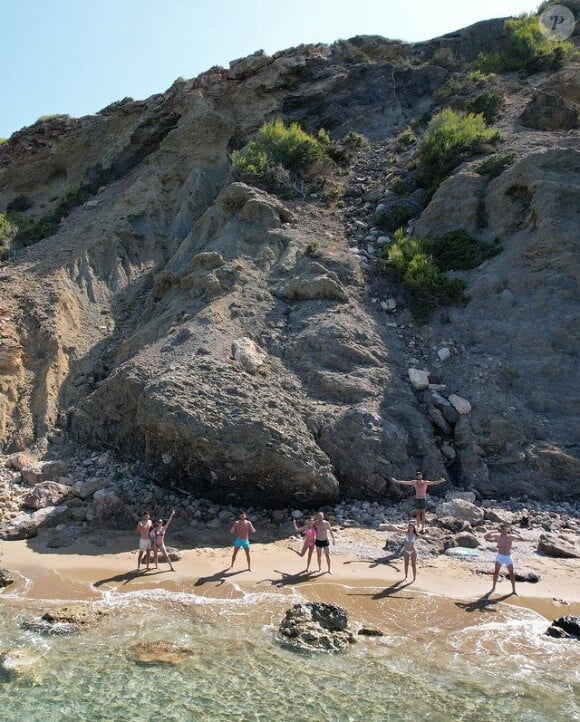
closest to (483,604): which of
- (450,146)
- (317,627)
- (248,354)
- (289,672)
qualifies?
(317,627)

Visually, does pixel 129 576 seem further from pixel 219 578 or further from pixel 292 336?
pixel 292 336

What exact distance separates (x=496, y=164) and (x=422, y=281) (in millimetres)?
5594

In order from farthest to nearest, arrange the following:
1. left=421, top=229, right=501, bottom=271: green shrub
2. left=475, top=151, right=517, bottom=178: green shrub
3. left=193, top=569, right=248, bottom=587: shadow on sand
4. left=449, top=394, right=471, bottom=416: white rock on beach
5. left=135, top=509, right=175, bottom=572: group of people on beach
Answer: left=475, top=151, right=517, bottom=178: green shrub
left=421, top=229, right=501, bottom=271: green shrub
left=449, top=394, right=471, bottom=416: white rock on beach
left=135, top=509, right=175, bottom=572: group of people on beach
left=193, top=569, right=248, bottom=587: shadow on sand

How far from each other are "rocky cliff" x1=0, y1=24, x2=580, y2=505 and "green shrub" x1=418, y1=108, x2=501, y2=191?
80 centimetres

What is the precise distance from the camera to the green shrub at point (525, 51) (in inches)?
1067

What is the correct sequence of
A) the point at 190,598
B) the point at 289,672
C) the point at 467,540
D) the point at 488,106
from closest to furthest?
the point at 289,672
the point at 190,598
the point at 467,540
the point at 488,106

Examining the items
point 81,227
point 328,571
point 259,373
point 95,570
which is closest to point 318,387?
point 259,373

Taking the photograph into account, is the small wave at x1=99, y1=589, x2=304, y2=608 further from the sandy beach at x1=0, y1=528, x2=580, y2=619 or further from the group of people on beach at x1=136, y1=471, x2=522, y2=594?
the group of people on beach at x1=136, y1=471, x2=522, y2=594

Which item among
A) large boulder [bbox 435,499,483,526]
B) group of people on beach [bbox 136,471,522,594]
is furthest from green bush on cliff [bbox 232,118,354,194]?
group of people on beach [bbox 136,471,522,594]

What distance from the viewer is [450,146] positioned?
2097cm

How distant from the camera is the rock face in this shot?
8.05 meters

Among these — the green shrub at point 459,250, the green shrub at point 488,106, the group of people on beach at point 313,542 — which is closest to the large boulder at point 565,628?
the group of people on beach at point 313,542

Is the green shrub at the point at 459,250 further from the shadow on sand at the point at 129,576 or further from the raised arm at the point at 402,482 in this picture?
the shadow on sand at the point at 129,576

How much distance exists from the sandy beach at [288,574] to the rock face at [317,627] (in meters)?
0.74
